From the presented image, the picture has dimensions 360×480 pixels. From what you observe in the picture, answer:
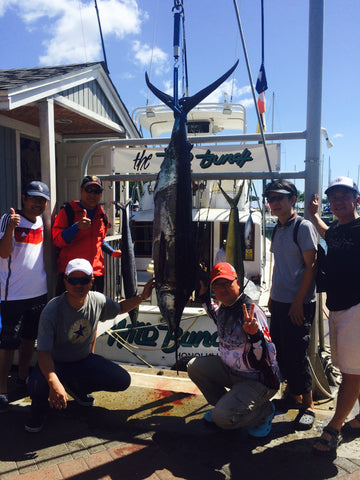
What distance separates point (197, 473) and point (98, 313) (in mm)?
1200

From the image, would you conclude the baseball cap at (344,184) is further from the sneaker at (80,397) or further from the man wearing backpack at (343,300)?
the sneaker at (80,397)

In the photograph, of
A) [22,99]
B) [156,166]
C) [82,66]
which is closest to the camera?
[22,99]

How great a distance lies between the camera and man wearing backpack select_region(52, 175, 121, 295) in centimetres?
292

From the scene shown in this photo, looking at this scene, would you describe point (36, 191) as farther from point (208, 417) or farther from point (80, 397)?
point (208, 417)

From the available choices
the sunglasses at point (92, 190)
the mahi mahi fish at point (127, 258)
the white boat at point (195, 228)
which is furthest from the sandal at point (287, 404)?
the sunglasses at point (92, 190)

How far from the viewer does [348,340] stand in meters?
2.33

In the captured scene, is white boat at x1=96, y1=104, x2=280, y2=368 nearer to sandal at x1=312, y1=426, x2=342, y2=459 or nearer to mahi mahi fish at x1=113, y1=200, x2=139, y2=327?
mahi mahi fish at x1=113, y1=200, x2=139, y2=327

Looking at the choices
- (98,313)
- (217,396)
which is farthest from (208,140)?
(217,396)

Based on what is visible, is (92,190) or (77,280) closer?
(77,280)

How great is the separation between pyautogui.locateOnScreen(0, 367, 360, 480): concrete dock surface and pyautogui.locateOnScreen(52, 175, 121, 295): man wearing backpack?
1.02m

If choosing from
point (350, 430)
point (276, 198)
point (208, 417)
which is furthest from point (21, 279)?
point (350, 430)

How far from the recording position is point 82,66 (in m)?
4.67

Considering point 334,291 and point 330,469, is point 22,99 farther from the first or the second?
point 330,469

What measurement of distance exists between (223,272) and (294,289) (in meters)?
0.55
